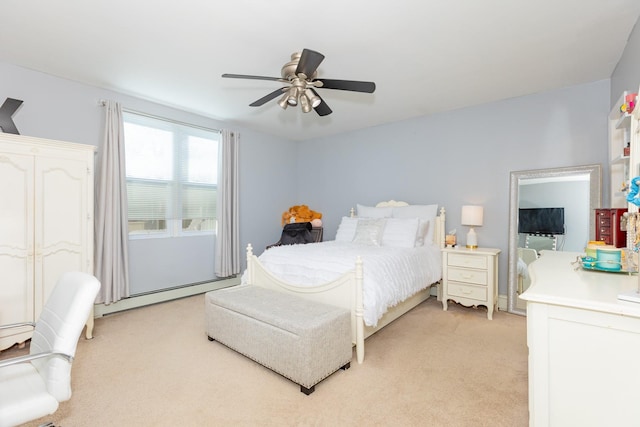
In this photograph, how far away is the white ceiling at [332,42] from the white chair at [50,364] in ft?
6.18

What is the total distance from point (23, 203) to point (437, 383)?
3519 mm

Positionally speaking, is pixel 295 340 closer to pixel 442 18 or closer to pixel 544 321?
pixel 544 321

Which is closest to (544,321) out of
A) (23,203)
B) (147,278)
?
(23,203)

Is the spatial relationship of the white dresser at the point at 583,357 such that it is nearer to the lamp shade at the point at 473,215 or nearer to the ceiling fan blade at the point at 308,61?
the ceiling fan blade at the point at 308,61

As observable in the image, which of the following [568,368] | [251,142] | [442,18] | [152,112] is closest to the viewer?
[568,368]

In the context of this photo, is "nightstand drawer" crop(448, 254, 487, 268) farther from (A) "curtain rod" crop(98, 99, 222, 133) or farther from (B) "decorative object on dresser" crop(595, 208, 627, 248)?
(A) "curtain rod" crop(98, 99, 222, 133)

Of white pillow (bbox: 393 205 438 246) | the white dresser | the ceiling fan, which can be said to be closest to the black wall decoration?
the ceiling fan

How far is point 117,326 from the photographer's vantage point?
3.21 m

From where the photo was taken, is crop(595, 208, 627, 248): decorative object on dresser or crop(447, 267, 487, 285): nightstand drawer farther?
crop(447, 267, 487, 285): nightstand drawer

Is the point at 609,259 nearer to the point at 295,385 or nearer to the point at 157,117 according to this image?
the point at 295,385

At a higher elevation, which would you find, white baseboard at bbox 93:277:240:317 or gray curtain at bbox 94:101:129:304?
gray curtain at bbox 94:101:129:304

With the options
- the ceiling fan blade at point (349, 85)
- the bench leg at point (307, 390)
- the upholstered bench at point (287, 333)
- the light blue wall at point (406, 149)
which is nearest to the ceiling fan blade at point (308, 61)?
the ceiling fan blade at point (349, 85)

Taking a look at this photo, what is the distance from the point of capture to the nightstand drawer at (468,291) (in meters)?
3.47

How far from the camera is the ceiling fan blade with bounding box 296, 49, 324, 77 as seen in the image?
1.94 meters
